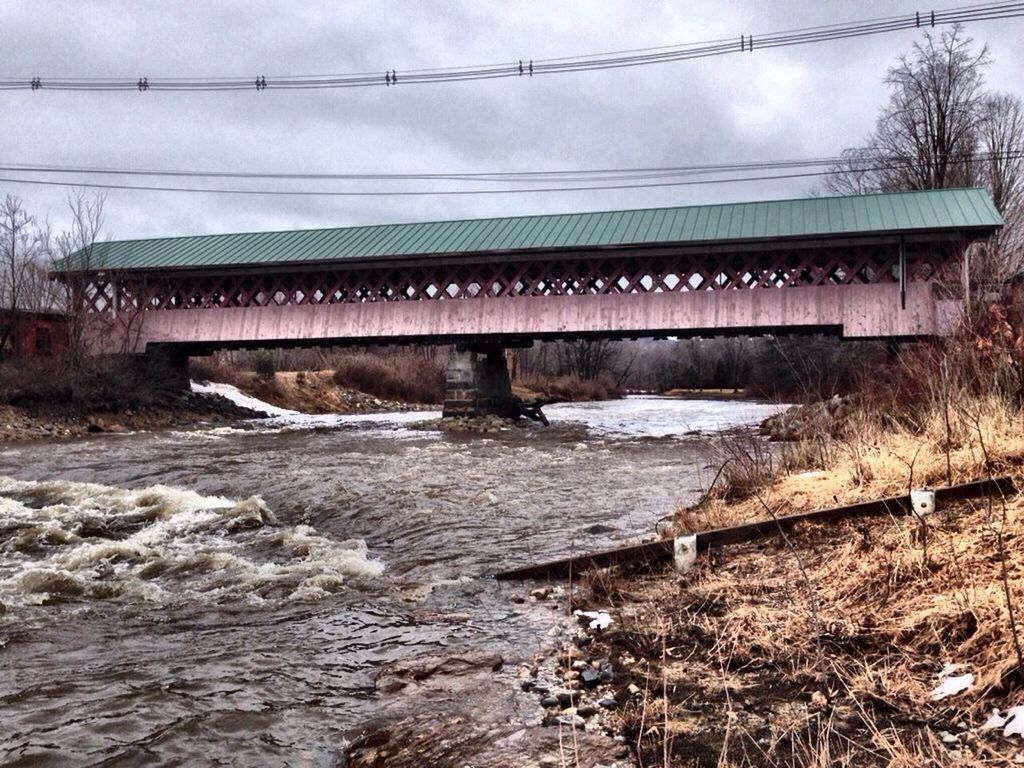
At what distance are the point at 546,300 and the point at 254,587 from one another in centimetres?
1715

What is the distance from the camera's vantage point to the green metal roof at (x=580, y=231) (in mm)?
18719

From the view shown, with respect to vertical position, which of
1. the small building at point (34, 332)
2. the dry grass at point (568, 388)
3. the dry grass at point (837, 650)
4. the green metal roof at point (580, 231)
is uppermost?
the green metal roof at point (580, 231)

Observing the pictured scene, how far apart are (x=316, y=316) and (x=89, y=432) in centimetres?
685

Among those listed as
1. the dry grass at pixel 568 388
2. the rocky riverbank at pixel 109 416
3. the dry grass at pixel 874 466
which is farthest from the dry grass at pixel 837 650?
the dry grass at pixel 568 388

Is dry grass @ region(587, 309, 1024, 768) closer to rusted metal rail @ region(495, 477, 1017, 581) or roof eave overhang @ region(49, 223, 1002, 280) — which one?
rusted metal rail @ region(495, 477, 1017, 581)

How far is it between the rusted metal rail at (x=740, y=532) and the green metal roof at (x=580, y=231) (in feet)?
52.5

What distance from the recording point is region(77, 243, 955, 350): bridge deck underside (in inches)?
755

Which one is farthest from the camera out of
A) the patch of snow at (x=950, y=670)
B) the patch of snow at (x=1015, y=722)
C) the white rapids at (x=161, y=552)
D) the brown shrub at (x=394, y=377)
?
the brown shrub at (x=394, y=377)

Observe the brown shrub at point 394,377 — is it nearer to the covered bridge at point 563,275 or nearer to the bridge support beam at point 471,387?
the covered bridge at point 563,275

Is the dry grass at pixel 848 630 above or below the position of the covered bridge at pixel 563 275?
below

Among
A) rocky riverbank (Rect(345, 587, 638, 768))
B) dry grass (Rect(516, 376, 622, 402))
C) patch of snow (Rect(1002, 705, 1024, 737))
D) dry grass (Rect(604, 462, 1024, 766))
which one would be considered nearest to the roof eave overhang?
dry grass (Rect(604, 462, 1024, 766))

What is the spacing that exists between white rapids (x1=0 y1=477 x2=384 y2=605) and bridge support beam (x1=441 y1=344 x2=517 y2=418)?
14.5m

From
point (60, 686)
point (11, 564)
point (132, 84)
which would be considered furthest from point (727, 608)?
point (132, 84)

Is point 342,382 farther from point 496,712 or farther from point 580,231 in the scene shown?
point 496,712
